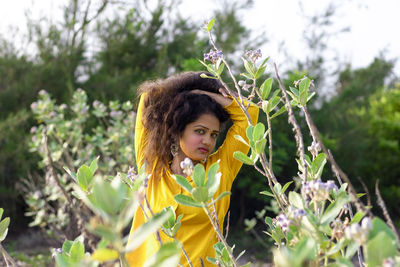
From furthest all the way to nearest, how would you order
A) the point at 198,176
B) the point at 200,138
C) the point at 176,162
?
the point at 176,162 → the point at 200,138 → the point at 198,176

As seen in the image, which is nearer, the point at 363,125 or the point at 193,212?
the point at 193,212

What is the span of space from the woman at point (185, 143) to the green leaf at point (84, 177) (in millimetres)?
736

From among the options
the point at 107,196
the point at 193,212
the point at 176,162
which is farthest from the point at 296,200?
the point at 176,162

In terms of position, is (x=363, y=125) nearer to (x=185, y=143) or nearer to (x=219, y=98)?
(x=219, y=98)

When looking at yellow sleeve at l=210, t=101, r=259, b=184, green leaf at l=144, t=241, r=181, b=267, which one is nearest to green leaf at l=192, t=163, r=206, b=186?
green leaf at l=144, t=241, r=181, b=267

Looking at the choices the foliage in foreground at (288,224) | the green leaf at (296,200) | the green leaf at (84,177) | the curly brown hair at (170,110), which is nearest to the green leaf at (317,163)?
the foliage in foreground at (288,224)

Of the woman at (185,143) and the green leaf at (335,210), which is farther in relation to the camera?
the woman at (185,143)

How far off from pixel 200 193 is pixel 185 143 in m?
1.14

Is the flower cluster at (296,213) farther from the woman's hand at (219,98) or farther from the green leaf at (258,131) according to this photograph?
the woman's hand at (219,98)

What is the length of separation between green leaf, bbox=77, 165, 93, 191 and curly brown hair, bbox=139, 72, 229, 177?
95 centimetres

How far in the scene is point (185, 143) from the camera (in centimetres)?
191

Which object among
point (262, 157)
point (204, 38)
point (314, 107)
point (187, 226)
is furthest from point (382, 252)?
point (204, 38)

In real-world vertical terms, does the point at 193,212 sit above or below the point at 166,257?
below

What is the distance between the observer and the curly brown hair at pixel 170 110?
6.53ft
